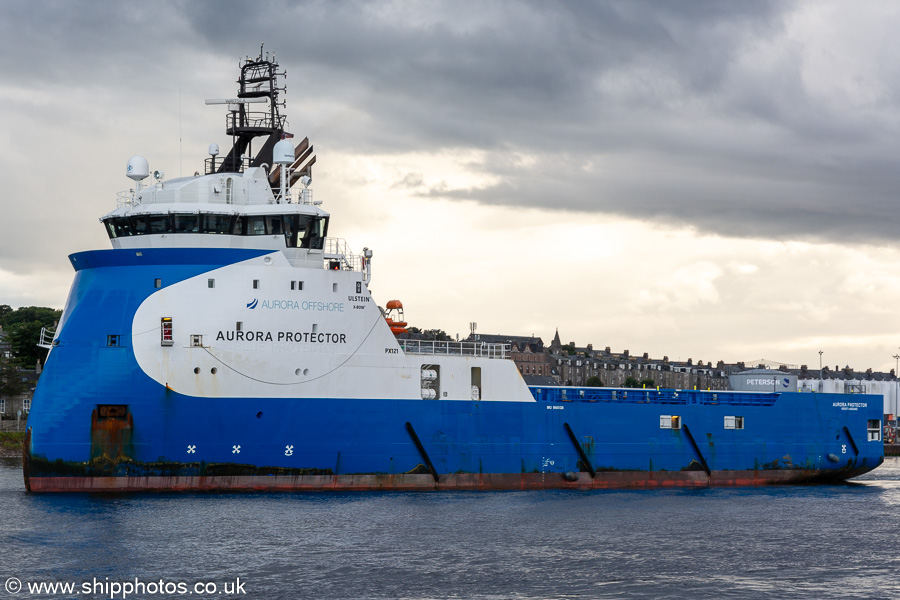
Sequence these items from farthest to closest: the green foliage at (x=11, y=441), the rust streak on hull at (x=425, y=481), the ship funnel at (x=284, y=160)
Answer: the green foliage at (x=11, y=441) < the ship funnel at (x=284, y=160) < the rust streak on hull at (x=425, y=481)

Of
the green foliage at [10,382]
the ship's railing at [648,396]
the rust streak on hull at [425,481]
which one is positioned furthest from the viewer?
the green foliage at [10,382]

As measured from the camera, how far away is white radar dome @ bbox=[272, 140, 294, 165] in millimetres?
43375

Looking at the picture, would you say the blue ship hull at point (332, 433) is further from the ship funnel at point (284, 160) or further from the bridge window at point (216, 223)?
the ship funnel at point (284, 160)

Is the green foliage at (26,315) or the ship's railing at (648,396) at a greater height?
the green foliage at (26,315)

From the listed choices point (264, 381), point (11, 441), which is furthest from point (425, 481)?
point (11, 441)

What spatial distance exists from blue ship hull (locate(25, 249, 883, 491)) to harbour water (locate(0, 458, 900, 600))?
1270 millimetres

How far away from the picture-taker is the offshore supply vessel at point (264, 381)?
3881cm

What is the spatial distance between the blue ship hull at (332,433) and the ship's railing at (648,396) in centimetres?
10

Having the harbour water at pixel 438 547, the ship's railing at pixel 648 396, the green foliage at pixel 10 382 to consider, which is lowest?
the harbour water at pixel 438 547

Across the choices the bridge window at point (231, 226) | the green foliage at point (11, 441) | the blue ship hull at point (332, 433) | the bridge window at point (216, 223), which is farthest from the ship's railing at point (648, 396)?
the green foliage at point (11, 441)

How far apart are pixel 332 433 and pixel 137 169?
12.6 meters

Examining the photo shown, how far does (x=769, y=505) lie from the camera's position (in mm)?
43531

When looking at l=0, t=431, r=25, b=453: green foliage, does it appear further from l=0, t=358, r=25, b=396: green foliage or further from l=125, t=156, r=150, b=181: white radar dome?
l=125, t=156, r=150, b=181: white radar dome

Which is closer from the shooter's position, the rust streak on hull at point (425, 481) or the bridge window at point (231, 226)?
the rust streak on hull at point (425, 481)
